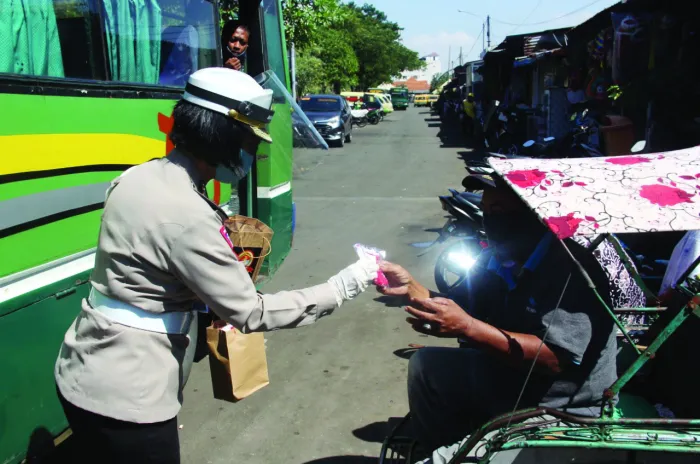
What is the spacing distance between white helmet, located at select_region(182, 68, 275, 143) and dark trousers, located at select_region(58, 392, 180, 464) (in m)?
1.03

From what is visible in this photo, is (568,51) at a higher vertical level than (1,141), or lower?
higher

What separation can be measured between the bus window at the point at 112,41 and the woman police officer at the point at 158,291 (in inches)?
58.3

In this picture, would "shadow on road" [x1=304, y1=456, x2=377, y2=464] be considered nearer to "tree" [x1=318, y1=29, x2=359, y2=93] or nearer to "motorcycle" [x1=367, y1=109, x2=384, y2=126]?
"tree" [x1=318, y1=29, x2=359, y2=93]

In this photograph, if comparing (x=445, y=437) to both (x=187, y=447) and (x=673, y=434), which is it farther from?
(x=187, y=447)

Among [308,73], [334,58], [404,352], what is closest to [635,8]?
[404,352]

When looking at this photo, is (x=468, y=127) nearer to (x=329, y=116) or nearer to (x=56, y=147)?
(x=329, y=116)

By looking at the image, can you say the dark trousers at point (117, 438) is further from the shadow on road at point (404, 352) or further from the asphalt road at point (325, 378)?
the shadow on road at point (404, 352)

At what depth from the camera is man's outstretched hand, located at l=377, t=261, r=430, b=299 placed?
8.56 ft

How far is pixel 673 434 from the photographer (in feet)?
6.75

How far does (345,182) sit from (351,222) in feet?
15.6

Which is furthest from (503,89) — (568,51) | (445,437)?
(445,437)

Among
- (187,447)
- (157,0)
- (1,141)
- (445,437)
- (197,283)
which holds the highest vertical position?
(157,0)

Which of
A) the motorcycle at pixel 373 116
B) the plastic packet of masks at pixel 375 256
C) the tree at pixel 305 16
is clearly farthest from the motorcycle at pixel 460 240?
the motorcycle at pixel 373 116

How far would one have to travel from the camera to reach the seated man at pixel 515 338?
2.35 metres
